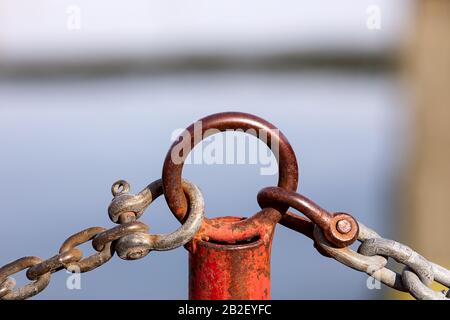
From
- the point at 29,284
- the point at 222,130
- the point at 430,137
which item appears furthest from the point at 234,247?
the point at 430,137

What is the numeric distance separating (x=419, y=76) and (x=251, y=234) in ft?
2.87

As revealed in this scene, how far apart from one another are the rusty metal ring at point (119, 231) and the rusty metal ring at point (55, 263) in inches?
1.5

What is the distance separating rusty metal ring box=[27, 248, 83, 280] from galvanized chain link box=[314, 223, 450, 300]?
256mm

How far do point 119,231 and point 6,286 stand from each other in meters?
0.16

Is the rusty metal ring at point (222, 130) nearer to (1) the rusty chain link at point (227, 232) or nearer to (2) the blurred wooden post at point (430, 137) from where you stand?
(1) the rusty chain link at point (227, 232)

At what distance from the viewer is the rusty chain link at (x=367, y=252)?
2.49 feet

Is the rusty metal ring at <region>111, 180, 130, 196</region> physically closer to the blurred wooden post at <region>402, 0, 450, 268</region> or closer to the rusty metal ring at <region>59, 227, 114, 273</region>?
the rusty metal ring at <region>59, 227, 114, 273</region>

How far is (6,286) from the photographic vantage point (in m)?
0.83

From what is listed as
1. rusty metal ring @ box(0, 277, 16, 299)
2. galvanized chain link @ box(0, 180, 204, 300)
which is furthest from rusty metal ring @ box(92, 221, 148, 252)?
rusty metal ring @ box(0, 277, 16, 299)

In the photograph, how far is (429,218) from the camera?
1.62 metres

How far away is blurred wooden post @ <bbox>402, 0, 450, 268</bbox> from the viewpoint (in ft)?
4.88
